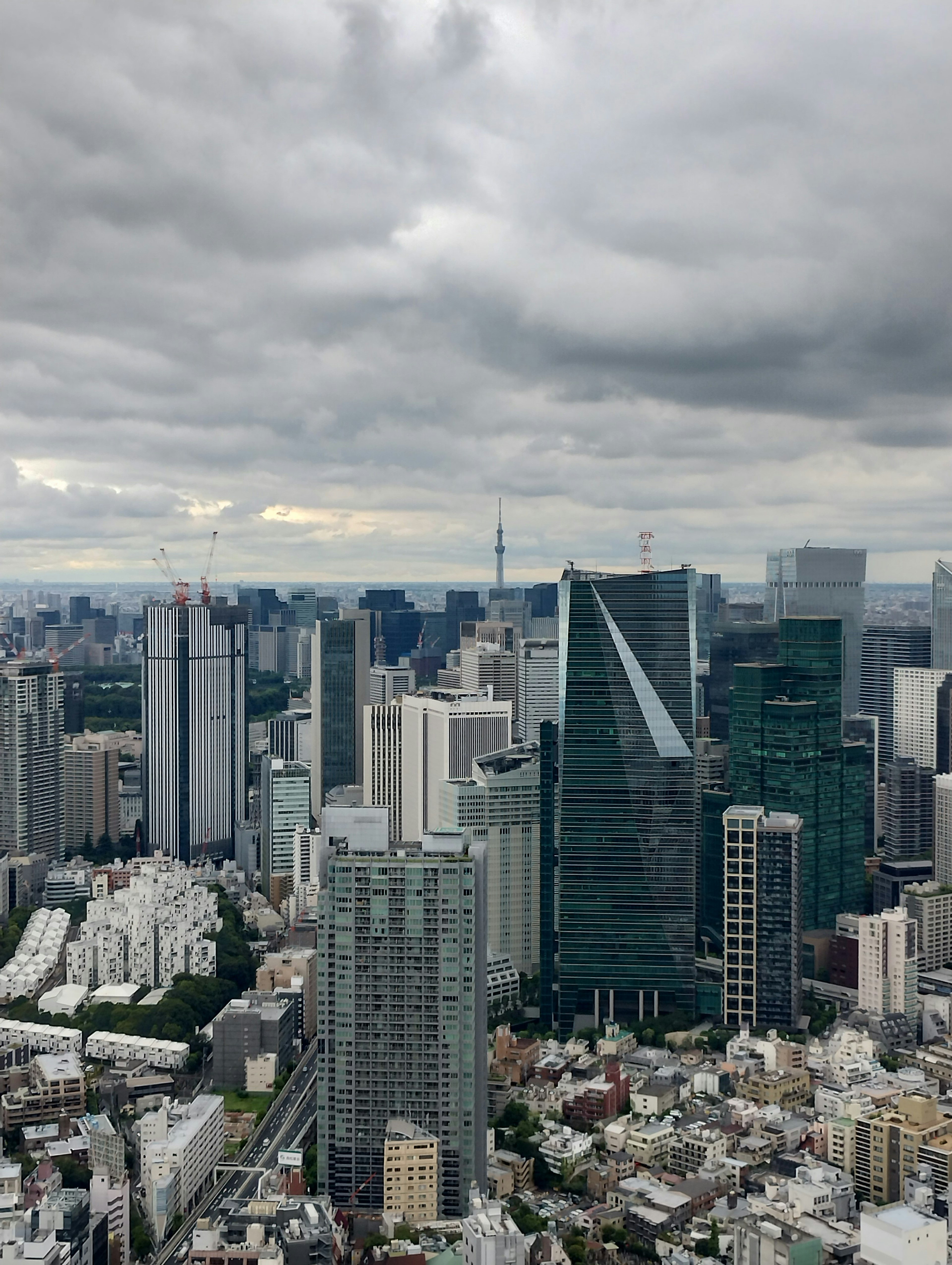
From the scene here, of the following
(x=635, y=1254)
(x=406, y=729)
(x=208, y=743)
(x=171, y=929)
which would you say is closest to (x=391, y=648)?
(x=208, y=743)

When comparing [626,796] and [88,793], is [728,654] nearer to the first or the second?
[626,796]

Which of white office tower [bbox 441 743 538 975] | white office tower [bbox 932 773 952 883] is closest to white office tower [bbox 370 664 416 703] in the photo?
white office tower [bbox 441 743 538 975]

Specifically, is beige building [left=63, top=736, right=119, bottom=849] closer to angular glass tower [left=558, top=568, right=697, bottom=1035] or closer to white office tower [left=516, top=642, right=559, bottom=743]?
white office tower [left=516, top=642, right=559, bottom=743]

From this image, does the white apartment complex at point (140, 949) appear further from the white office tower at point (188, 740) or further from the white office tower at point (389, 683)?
the white office tower at point (389, 683)

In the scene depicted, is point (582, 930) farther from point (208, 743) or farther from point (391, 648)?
point (391, 648)

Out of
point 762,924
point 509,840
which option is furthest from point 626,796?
point 762,924

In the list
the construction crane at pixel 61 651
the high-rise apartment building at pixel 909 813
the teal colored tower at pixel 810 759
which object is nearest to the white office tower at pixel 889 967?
the teal colored tower at pixel 810 759
